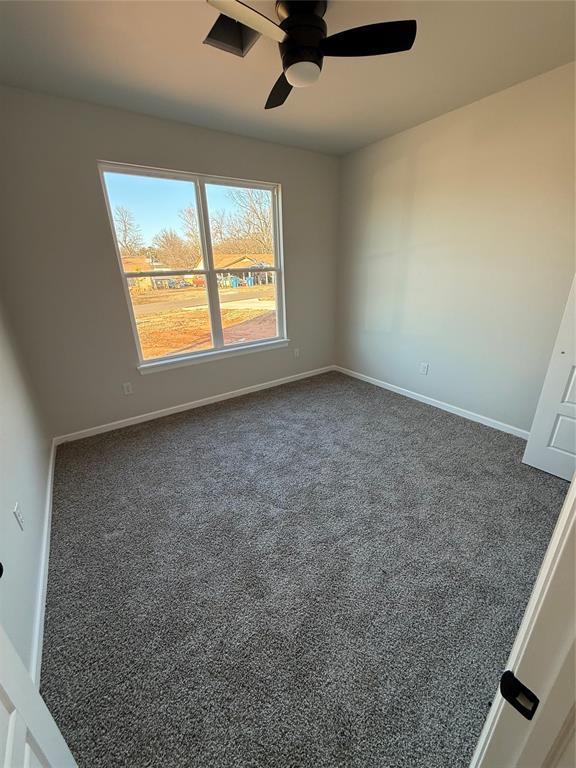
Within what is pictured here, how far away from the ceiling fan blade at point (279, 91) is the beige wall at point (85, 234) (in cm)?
121

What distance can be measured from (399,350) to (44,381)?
3467 mm

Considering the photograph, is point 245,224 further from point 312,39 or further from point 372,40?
point 372,40

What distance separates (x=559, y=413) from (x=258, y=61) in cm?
296

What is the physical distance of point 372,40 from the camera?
141cm

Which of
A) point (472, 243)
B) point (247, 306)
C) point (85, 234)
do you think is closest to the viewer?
point (85, 234)

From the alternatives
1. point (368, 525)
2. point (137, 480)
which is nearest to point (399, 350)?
point (368, 525)

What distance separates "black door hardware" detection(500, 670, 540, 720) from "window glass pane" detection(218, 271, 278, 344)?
3337 mm

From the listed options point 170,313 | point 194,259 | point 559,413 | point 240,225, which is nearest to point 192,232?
point 194,259

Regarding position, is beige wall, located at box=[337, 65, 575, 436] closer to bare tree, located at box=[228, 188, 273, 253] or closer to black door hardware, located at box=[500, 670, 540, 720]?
bare tree, located at box=[228, 188, 273, 253]

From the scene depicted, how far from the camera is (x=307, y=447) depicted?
2.70 metres

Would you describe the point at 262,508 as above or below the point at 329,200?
below

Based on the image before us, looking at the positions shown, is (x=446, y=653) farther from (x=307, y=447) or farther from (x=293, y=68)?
(x=293, y=68)

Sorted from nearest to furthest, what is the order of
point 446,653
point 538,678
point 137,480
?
1. point 538,678
2. point 446,653
3. point 137,480

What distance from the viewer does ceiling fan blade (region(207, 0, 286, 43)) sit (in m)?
1.20
